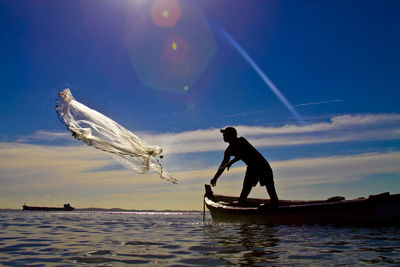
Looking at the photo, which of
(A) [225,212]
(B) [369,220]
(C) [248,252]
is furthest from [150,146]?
(B) [369,220]

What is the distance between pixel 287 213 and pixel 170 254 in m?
7.17

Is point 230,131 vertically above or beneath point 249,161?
above

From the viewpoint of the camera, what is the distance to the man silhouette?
42.8 ft

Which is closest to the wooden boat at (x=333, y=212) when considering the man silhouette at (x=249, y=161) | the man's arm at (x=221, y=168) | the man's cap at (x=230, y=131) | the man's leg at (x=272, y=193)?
the man's leg at (x=272, y=193)

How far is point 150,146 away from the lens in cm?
1045

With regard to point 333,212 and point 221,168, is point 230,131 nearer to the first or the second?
point 221,168

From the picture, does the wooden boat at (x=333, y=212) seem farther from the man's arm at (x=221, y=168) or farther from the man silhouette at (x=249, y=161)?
the man's arm at (x=221, y=168)

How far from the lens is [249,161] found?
13.4m

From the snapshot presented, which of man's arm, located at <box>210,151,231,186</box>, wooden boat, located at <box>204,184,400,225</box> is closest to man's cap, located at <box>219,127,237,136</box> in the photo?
man's arm, located at <box>210,151,231,186</box>

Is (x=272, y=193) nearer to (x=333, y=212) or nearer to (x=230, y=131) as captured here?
(x=333, y=212)

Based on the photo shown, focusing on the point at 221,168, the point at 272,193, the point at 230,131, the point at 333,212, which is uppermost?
the point at 230,131

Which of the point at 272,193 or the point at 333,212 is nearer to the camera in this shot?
the point at 333,212

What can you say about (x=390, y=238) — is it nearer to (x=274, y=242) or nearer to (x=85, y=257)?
(x=274, y=242)

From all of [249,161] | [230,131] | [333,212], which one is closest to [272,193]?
[249,161]
